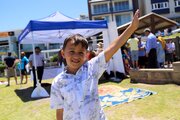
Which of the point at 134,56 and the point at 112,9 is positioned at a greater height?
the point at 112,9

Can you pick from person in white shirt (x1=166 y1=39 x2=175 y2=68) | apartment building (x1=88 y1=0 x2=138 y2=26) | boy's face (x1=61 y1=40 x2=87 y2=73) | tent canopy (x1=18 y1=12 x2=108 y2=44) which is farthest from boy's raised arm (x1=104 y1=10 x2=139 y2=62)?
apartment building (x1=88 y1=0 x2=138 y2=26)

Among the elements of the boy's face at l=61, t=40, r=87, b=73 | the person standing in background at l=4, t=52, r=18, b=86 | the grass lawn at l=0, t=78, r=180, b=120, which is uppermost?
the boy's face at l=61, t=40, r=87, b=73

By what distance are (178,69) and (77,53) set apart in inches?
282

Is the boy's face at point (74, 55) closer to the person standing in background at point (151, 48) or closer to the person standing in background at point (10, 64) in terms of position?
the person standing in background at point (151, 48)

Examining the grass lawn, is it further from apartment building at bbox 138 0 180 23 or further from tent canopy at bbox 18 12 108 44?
apartment building at bbox 138 0 180 23

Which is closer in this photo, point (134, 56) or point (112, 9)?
point (134, 56)

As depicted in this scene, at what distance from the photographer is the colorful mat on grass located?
26.5ft

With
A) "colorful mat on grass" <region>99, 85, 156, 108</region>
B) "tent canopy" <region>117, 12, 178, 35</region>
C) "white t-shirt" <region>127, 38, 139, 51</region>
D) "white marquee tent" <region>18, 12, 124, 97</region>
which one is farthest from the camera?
"tent canopy" <region>117, 12, 178, 35</region>

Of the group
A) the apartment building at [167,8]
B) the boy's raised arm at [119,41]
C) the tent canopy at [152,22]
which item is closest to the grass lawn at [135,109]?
the boy's raised arm at [119,41]

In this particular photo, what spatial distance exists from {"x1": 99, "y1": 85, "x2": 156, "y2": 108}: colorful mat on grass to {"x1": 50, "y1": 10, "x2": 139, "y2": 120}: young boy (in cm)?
520

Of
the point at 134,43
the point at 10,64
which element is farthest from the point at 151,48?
the point at 10,64

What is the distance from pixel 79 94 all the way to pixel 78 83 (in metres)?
0.08

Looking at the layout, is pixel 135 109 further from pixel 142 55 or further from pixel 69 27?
pixel 142 55

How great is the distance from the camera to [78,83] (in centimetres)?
250
